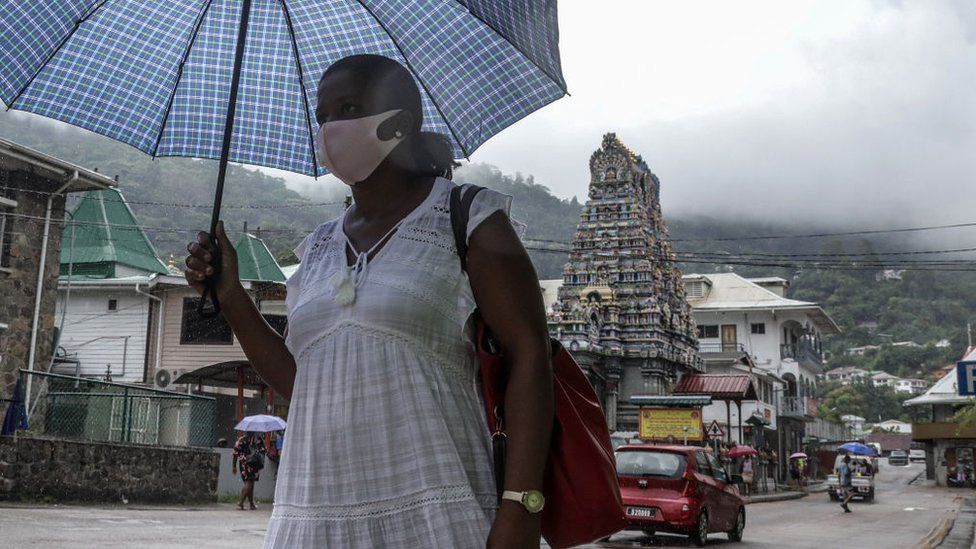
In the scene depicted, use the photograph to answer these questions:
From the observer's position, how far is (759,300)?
5659cm

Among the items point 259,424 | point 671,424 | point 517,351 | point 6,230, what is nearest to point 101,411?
point 259,424

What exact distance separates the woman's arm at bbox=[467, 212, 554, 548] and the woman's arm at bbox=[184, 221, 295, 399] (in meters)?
0.70

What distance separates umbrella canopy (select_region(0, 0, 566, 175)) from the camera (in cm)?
295

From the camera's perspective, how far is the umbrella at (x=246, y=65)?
294 centimetres

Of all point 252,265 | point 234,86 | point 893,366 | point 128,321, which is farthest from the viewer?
point 893,366

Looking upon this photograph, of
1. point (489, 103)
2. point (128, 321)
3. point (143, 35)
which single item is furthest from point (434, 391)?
point (128, 321)

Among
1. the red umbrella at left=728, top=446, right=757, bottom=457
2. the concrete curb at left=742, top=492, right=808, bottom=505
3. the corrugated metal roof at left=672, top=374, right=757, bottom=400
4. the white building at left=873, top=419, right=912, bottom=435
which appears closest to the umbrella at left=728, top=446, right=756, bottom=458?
the red umbrella at left=728, top=446, right=757, bottom=457

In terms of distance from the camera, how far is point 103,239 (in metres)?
29.4

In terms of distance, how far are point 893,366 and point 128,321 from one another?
144 metres

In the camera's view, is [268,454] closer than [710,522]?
No

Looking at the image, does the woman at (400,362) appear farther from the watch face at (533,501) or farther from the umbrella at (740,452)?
the umbrella at (740,452)

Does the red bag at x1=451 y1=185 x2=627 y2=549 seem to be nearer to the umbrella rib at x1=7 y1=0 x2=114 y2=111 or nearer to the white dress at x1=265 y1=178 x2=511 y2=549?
the white dress at x1=265 y1=178 x2=511 y2=549

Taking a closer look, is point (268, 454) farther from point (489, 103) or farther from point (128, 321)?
point (489, 103)

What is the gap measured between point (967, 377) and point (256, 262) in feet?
72.3
